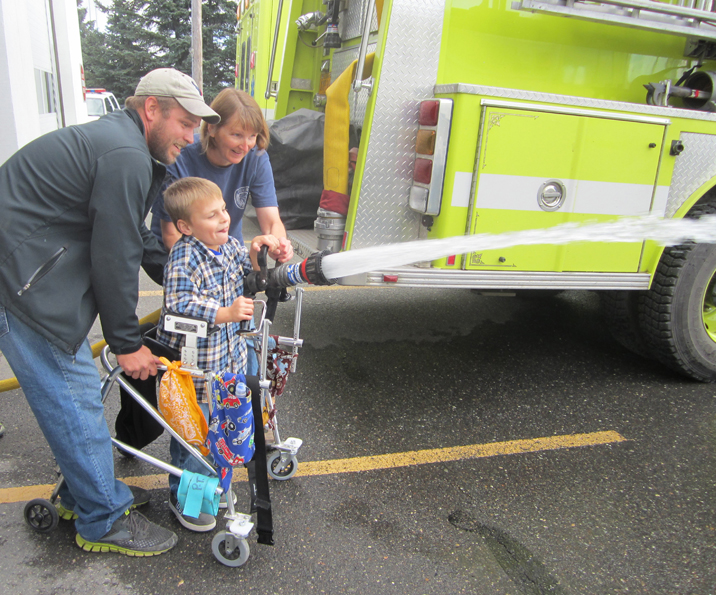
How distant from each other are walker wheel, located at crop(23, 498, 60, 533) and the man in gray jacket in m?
0.20

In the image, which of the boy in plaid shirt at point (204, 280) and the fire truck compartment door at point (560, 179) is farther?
the fire truck compartment door at point (560, 179)

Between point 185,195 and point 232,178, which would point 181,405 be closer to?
point 185,195

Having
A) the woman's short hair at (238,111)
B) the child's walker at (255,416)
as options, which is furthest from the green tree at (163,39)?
the child's walker at (255,416)

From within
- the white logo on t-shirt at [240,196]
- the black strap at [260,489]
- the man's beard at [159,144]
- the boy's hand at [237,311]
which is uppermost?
the man's beard at [159,144]

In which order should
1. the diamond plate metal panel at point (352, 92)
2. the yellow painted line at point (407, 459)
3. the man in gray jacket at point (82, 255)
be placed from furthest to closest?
the diamond plate metal panel at point (352, 92)
the yellow painted line at point (407, 459)
the man in gray jacket at point (82, 255)

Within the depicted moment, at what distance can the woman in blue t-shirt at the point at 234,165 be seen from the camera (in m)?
2.48

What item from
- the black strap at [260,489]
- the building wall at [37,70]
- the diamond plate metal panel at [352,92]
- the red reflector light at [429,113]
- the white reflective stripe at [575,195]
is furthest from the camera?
the building wall at [37,70]

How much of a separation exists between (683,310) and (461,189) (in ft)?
6.03

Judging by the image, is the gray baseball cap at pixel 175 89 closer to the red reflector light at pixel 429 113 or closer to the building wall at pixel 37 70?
the red reflector light at pixel 429 113

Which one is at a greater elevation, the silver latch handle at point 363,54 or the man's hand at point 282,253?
the silver latch handle at point 363,54

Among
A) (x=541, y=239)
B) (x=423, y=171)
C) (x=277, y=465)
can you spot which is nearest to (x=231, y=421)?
(x=277, y=465)

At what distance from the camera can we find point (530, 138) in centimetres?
308

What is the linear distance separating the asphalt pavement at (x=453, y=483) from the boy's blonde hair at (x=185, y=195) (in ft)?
4.42

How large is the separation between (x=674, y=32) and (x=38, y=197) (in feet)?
11.1
